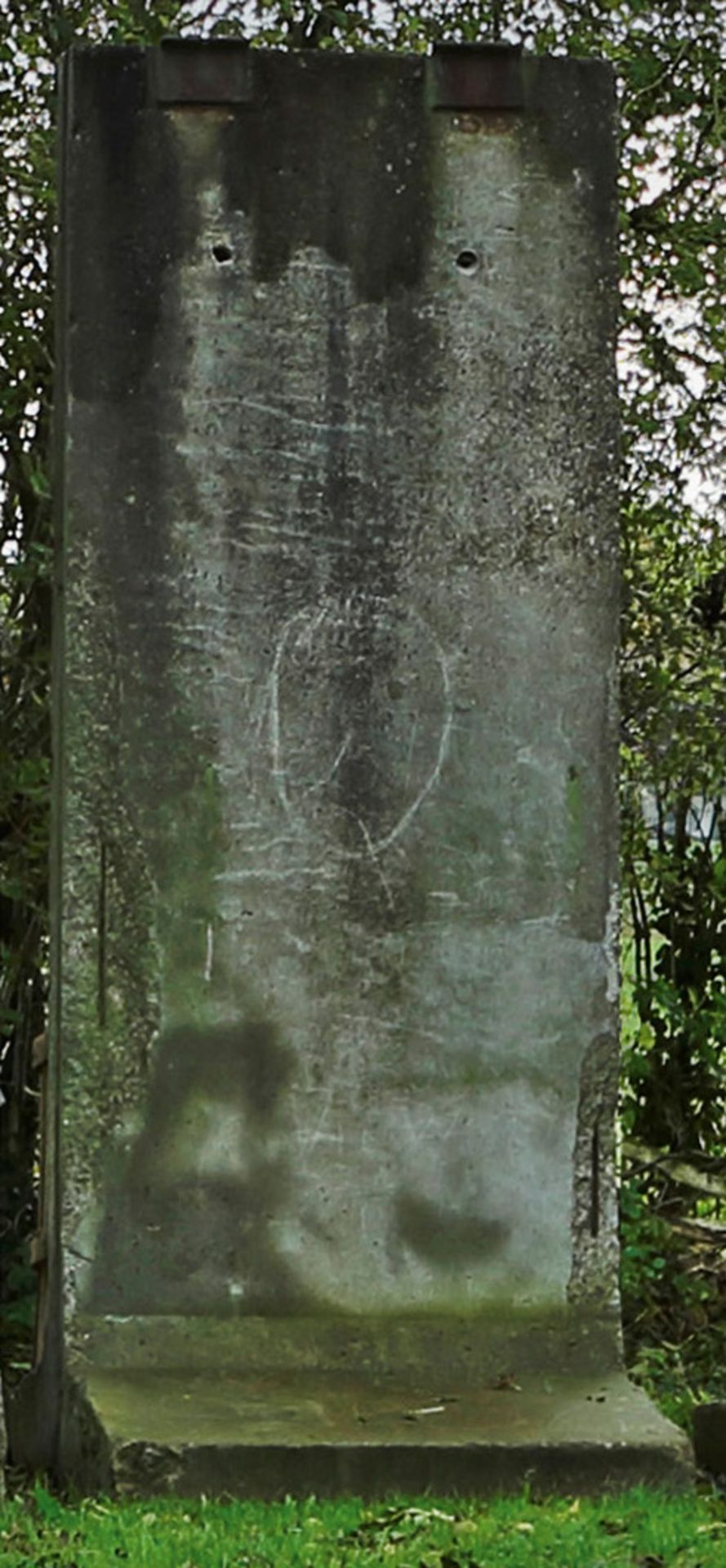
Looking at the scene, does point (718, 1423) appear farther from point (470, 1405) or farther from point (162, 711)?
point (162, 711)

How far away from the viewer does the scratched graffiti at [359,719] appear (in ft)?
22.4


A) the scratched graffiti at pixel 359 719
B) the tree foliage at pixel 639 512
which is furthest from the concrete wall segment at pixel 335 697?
the tree foliage at pixel 639 512

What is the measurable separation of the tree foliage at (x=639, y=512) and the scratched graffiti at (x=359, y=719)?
2591mm

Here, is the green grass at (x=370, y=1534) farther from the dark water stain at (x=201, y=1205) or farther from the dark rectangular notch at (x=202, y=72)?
the dark rectangular notch at (x=202, y=72)

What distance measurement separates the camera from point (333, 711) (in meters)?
6.83

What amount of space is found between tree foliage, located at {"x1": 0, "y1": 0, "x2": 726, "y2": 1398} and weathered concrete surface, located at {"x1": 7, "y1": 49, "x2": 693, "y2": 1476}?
244 cm

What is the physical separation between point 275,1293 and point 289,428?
91.1 inches

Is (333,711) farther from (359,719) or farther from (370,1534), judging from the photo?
(370,1534)

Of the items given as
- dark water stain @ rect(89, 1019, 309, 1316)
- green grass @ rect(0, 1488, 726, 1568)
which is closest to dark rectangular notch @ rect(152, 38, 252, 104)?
dark water stain @ rect(89, 1019, 309, 1316)

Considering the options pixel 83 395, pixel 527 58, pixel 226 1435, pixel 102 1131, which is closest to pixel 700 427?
pixel 527 58

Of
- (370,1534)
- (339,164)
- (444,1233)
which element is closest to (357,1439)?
(370,1534)

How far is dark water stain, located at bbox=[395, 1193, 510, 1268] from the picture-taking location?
22.1 ft

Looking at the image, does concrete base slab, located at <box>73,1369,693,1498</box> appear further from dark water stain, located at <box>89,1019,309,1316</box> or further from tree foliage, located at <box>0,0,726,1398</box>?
tree foliage, located at <box>0,0,726,1398</box>

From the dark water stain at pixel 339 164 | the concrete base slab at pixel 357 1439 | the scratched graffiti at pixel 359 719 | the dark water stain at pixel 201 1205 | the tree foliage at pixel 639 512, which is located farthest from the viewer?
the tree foliage at pixel 639 512
